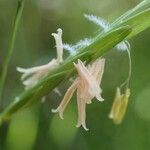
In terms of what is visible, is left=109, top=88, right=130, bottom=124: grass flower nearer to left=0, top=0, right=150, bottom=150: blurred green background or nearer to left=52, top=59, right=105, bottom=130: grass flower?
left=52, top=59, right=105, bottom=130: grass flower

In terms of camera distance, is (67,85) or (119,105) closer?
(119,105)

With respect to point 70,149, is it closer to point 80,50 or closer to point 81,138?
point 81,138

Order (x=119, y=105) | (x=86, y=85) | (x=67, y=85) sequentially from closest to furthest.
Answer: (x=86, y=85) < (x=119, y=105) < (x=67, y=85)

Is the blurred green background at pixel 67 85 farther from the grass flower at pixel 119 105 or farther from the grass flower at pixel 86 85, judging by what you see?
the grass flower at pixel 86 85

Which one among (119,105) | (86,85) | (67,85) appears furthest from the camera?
(67,85)

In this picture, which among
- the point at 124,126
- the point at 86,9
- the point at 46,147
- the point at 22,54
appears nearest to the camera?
the point at 46,147

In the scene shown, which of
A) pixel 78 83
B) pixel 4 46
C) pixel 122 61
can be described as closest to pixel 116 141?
pixel 122 61

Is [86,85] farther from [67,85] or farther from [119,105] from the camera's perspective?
[67,85]

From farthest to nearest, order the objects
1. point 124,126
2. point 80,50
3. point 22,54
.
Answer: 1. point 22,54
2. point 124,126
3. point 80,50

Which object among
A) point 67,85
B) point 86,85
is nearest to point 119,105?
point 86,85
